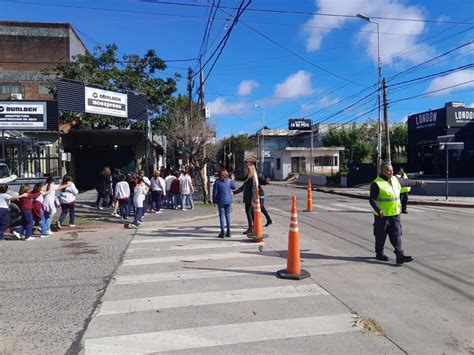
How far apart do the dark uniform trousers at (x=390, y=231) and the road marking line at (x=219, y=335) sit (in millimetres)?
3116

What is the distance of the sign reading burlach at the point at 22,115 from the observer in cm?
1817

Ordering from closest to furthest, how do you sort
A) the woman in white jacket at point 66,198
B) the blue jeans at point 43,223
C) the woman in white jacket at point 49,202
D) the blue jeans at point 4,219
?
the blue jeans at point 4,219
the blue jeans at point 43,223
the woman in white jacket at point 49,202
the woman in white jacket at point 66,198

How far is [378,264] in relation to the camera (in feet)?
26.4

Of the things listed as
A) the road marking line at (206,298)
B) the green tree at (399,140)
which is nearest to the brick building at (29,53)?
the road marking line at (206,298)

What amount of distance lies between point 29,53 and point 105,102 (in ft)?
83.1

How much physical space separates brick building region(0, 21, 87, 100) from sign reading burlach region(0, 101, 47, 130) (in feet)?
71.9

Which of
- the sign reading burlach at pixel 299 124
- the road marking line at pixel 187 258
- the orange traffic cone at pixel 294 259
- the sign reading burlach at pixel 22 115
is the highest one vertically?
the sign reading burlach at pixel 299 124

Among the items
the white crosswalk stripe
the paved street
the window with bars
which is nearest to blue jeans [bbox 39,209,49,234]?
the paved street

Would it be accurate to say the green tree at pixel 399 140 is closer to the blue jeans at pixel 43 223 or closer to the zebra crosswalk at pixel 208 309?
the blue jeans at pixel 43 223

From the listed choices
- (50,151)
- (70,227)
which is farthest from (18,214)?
(50,151)

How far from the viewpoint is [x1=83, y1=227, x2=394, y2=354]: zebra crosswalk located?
4.61m

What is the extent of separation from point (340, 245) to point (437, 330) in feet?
16.9

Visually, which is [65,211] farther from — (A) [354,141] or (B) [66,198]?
(A) [354,141]

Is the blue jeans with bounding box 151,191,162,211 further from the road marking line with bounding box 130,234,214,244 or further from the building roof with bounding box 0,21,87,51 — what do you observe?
the building roof with bounding box 0,21,87,51
